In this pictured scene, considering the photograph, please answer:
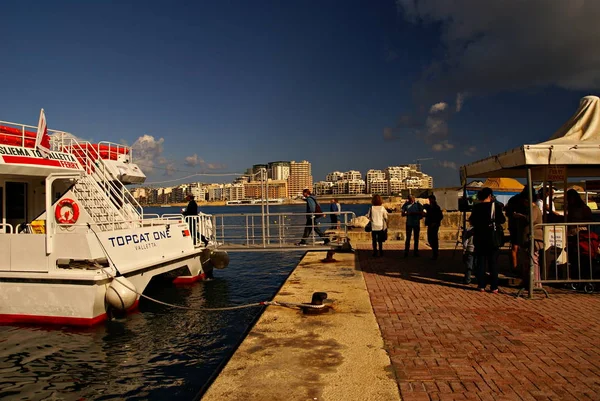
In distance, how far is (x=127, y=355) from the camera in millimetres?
7016

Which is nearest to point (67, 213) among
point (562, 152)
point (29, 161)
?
point (29, 161)

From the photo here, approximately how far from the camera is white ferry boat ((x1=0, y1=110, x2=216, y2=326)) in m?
8.21

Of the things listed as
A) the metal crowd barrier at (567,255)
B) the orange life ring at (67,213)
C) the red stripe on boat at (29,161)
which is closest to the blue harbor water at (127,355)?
the orange life ring at (67,213)

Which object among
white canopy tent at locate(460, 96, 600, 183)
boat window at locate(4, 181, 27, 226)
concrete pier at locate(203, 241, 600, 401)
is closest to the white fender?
concrete pier at locate(203, 241, 600, 401)

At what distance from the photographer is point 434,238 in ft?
40.4

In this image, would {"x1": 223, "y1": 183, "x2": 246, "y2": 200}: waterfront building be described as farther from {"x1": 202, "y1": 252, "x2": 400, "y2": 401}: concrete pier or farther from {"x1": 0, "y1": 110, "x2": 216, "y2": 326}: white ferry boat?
{"x1": 202, "y1": 252, "x2": 400, "y2": 401}: concrete pier

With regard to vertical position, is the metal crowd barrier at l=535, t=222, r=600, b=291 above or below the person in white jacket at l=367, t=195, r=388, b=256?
below

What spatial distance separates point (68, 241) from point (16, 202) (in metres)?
3.45

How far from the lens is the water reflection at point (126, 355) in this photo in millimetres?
5762

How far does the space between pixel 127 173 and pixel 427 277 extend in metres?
9.12

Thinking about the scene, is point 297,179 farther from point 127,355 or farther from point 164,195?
point 127,355

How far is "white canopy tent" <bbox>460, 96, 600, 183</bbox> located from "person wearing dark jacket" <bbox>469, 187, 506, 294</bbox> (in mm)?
795

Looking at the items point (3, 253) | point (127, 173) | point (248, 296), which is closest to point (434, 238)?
point (248, 296)

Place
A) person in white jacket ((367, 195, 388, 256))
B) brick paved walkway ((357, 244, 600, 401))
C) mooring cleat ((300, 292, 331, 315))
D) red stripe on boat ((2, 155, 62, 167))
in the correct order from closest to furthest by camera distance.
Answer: brick paved walkway ((357, 244, 600, 401)) → mooring cleat ((300, 292, 331, 315)) → red stripe on boat ((2, 155, 62, 167)) → person in white jacket ((367, 195, 388, 256))
